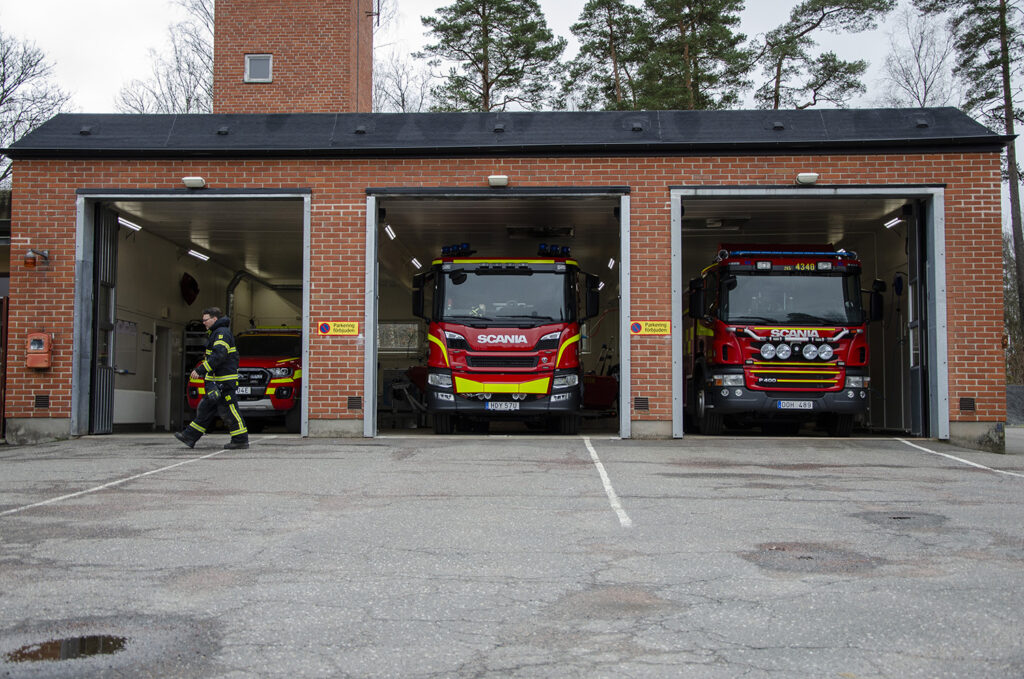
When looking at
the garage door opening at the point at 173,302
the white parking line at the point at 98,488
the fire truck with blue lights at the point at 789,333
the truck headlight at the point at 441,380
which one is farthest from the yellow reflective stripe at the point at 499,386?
the white parking line at the point at 98,488

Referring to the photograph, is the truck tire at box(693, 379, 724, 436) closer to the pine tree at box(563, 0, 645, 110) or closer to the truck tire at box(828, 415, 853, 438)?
the truck tire at box(828, 415, 853, 438)

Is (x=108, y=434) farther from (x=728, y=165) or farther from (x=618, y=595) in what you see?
(x=618, y=595)

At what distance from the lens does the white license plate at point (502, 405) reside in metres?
14.8

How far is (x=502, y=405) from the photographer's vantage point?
14.8 m

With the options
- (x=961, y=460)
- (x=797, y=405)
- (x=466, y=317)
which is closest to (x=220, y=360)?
(x=466, y=317)

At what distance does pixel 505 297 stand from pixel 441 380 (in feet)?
5.11

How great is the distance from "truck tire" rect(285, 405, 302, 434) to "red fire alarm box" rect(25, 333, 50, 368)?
4344 millimetres

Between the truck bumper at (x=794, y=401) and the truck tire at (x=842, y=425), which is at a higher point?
the truck bumper at (x=794, y=401)

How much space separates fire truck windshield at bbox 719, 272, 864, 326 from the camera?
14.9 meters

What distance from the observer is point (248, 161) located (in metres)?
15.1

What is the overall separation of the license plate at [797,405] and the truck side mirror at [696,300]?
6.54 feet

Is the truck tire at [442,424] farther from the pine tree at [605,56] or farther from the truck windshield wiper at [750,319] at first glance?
the pine tree at [605,56]

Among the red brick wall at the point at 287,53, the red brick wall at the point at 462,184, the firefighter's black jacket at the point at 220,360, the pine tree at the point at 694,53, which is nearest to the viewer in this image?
the firefighter's black jacket at the point at 220,360

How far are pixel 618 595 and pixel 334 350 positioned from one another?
1020 cm
